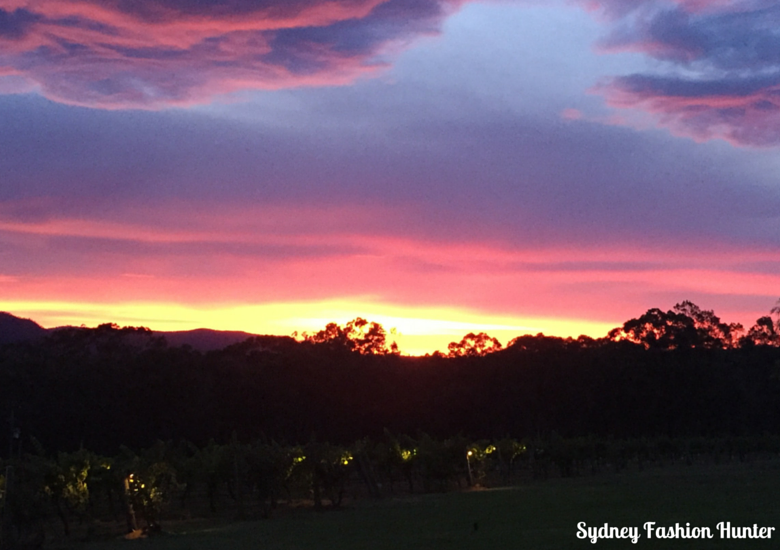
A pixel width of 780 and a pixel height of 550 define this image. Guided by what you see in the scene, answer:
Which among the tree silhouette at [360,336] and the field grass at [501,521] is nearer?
the field grass at [501,521]

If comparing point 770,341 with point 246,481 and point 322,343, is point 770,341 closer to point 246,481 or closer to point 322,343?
point 322,343

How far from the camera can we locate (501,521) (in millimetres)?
18062

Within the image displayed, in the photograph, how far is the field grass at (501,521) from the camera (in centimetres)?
1492

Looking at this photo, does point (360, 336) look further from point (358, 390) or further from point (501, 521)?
point (501, 521)

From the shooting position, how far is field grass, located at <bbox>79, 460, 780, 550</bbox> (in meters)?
14.9

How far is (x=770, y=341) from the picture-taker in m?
76.6

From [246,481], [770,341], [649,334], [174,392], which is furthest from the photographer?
[770,341]

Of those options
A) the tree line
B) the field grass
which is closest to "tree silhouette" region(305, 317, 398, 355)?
the tree line

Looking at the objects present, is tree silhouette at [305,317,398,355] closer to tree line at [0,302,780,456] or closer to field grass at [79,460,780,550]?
tree line at [0,302,780,456]

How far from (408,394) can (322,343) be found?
8839 millimetres

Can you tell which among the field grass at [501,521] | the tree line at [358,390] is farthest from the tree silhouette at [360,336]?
the field grass at [501,521]

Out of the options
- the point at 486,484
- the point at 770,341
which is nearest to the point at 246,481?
the point at 486,484

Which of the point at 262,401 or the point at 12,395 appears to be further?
the point at 262,401

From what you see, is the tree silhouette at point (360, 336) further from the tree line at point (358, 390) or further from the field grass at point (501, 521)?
the field grass at point (501, 521)
